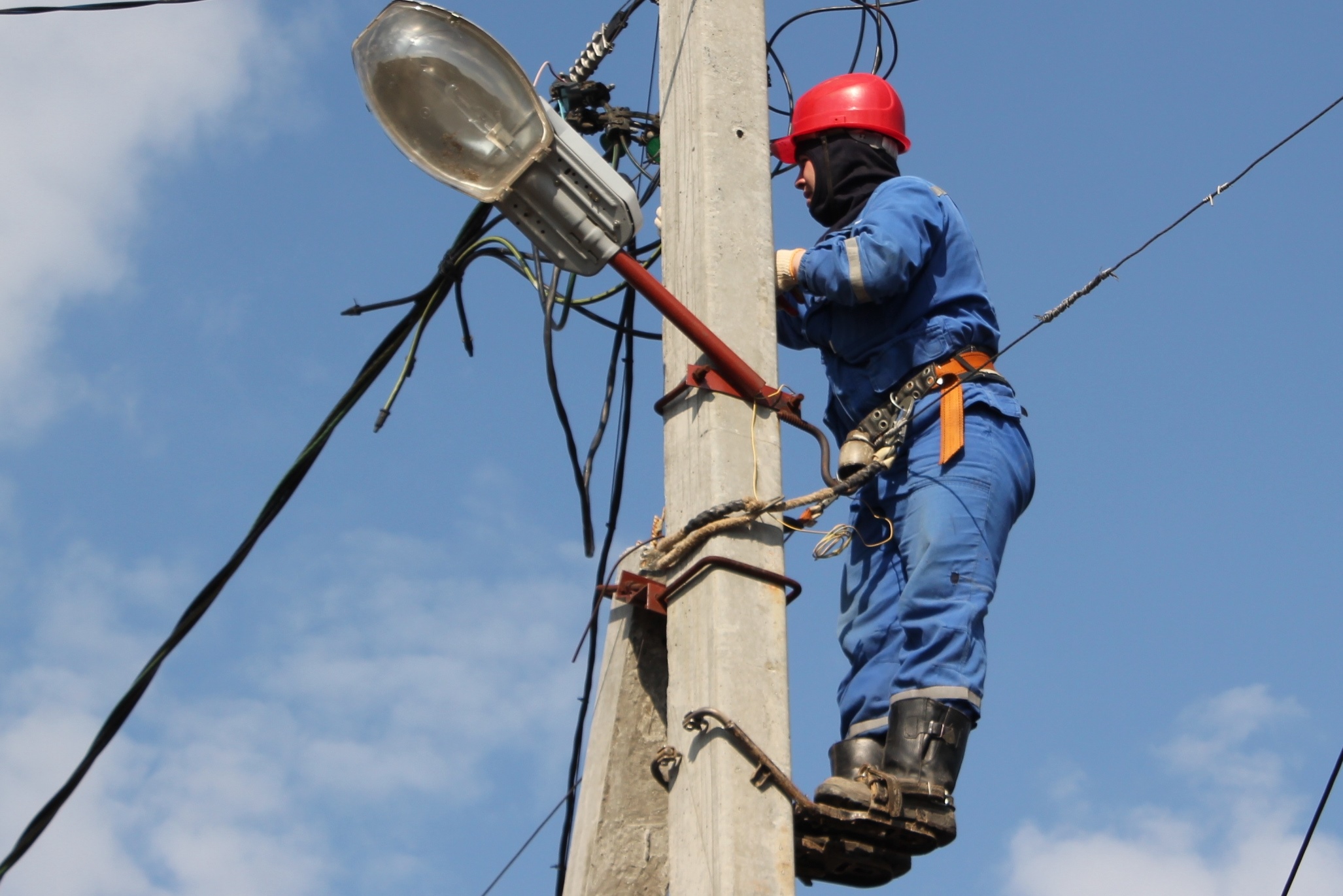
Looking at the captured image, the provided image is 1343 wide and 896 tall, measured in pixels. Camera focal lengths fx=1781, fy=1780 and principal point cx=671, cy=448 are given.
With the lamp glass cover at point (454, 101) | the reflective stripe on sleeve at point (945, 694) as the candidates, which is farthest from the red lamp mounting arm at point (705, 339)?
the reflective stripe on sleeve at point (945, 694)

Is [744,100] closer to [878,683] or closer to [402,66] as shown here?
[402,66]

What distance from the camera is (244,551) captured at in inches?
174

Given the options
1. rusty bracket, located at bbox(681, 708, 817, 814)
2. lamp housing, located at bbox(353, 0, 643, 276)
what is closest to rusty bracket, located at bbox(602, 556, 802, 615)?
rusty bracket, located at bbox(681, 708, 817, 814)

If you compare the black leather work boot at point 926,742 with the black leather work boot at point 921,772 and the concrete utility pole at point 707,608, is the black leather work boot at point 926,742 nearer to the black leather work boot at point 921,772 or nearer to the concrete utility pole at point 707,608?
the black leather work boot at point 921,772

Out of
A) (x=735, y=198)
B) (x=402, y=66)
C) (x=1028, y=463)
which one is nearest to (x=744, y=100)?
(x=735, y=198)

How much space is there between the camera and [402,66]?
382cm

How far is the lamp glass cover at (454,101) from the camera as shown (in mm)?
3768

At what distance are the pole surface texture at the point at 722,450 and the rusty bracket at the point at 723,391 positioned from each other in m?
0.02

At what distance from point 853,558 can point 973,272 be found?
82cm

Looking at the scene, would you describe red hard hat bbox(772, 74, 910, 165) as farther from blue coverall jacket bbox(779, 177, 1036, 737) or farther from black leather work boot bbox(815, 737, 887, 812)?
black leather work boot bbox(815, 737, 887, 812)

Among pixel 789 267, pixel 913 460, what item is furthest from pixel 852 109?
pixel 913 460

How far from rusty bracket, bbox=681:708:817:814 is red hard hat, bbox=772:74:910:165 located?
219 cm

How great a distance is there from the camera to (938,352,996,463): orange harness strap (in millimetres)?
4387

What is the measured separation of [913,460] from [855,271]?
1.64 ft
